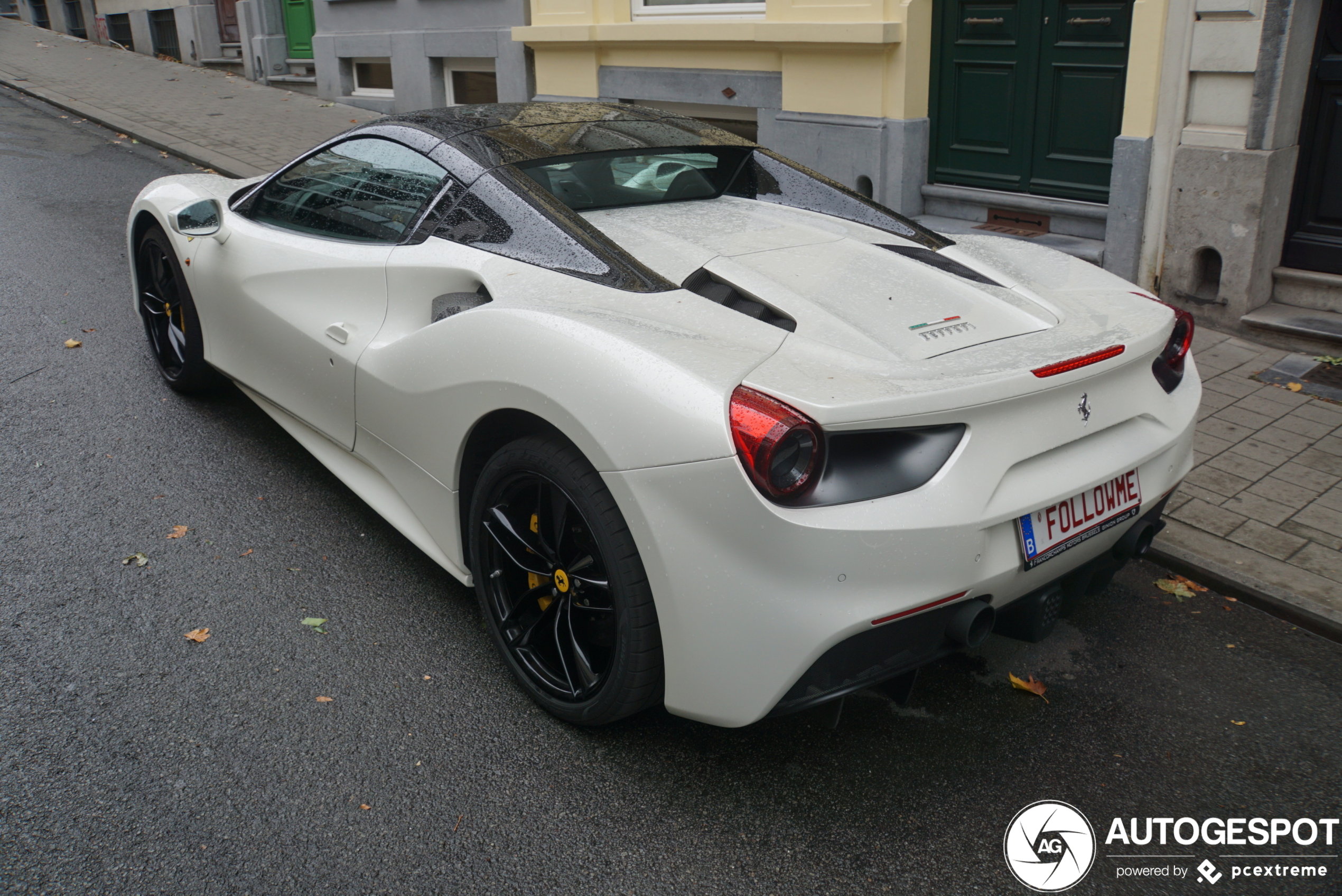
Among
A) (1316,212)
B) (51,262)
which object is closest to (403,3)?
(51,262)

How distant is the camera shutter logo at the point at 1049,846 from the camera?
240cm

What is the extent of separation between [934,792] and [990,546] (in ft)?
2.22

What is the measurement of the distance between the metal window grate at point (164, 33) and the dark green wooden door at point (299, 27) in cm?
386

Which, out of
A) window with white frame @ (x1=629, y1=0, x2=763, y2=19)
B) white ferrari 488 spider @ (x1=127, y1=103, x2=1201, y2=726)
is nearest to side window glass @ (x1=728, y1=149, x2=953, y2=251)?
white ferrari 488 spider @ (x1=127, y1=103, x2=1201, y2=726)

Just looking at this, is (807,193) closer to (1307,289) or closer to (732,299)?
(732,299)

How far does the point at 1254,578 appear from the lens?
359 cm

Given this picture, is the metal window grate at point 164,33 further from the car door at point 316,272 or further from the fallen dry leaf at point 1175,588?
the fallen dry leaf at point 1175,588

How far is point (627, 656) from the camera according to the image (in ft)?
8.28

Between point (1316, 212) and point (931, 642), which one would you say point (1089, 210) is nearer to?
point (1316, 212)

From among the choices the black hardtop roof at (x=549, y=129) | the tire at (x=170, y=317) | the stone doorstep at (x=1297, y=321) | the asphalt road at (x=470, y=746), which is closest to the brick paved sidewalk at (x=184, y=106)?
the tire at (x=170, y=317)

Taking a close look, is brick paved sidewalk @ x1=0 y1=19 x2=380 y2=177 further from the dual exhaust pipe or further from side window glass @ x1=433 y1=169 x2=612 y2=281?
the dual exhaust pipe

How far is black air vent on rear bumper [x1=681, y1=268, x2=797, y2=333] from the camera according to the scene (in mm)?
2789

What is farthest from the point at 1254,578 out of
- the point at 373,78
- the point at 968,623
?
the point at 373,78

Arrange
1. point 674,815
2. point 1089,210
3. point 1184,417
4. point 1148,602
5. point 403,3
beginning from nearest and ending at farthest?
point 674,815, point 1184,417, point 1148,602, point 1089,210, point 403,3
